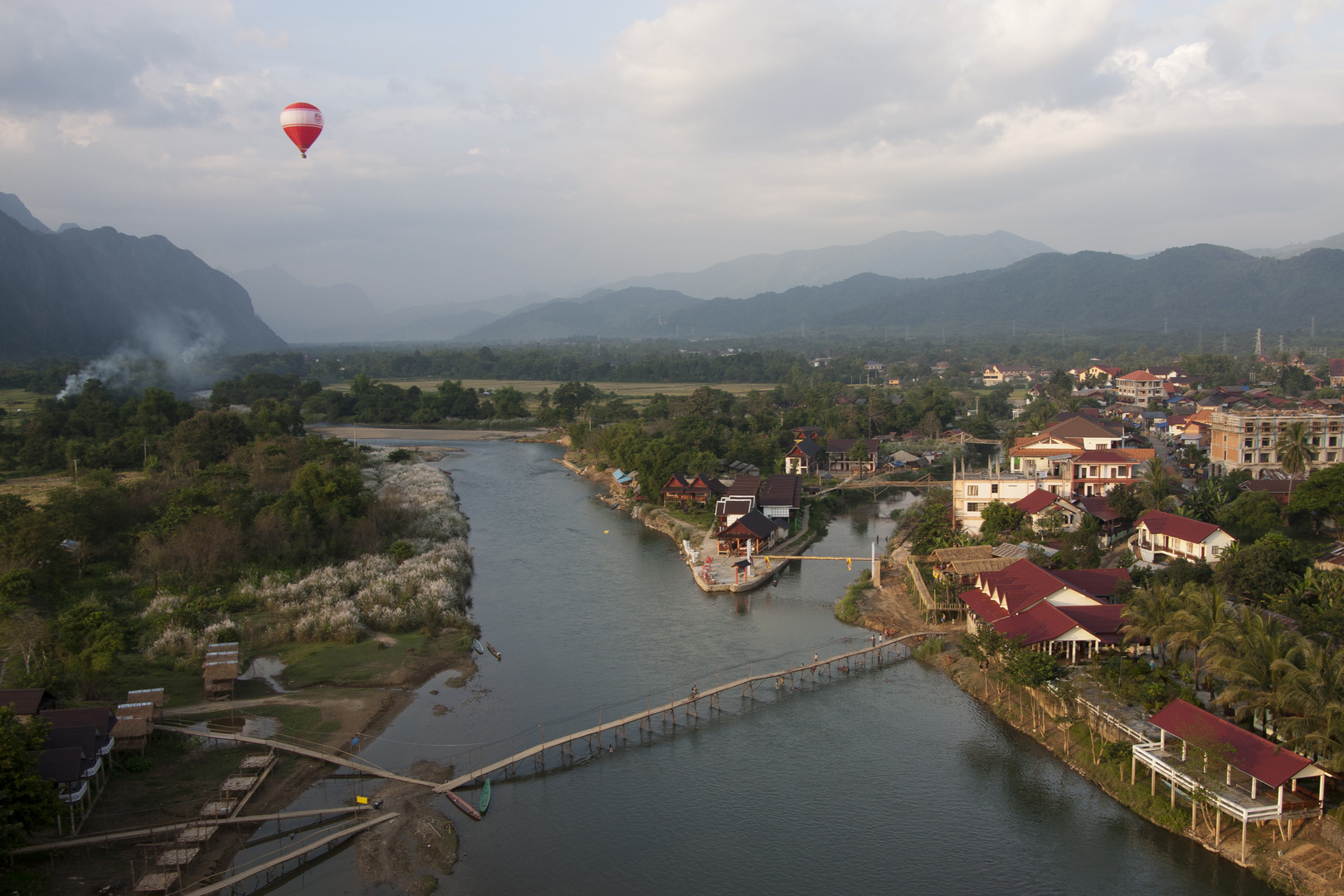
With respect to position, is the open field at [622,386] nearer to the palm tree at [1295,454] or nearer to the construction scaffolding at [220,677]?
the palm tree at [1295,454]

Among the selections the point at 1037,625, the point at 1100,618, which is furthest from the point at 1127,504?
the point at 1037,625

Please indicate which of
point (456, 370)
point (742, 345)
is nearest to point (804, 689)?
point (456, 370)

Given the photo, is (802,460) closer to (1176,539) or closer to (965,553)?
(965,553)

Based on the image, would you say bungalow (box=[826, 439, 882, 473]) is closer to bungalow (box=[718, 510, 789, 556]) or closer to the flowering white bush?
bungalow (box=[718, 510, 789, 556])

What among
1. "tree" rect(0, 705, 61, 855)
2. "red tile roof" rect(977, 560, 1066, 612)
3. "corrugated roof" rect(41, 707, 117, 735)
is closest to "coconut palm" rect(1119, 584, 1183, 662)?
"red tile roof" rect(977, 560, 1066, 612)

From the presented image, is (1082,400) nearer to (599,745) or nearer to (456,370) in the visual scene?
(599,745)

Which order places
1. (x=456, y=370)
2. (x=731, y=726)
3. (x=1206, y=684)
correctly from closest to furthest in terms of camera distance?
→ 1. (x=1206, y=684)
2. (x=731, y=726)
3. (x=456, y=370)
